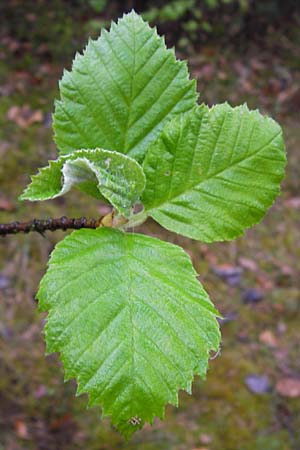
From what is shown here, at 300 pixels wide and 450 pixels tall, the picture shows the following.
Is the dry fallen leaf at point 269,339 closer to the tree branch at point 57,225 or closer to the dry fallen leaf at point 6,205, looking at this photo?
the dry fallen leaf at point 6,205

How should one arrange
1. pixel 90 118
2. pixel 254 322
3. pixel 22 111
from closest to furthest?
pixel 90 118, pixel 254 322, pixel 22 111

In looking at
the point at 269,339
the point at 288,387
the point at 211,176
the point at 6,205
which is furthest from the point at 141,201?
the point at 6,205

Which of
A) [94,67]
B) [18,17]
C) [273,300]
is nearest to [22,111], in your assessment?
[18,17]

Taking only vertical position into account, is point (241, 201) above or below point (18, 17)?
below

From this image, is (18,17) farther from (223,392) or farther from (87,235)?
(87,235)

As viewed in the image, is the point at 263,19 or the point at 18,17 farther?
the point at 263,19

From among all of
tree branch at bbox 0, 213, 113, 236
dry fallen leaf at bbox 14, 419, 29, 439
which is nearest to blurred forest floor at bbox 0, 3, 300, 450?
dry fallen leaf at bbox 14, 419, 29, 439
